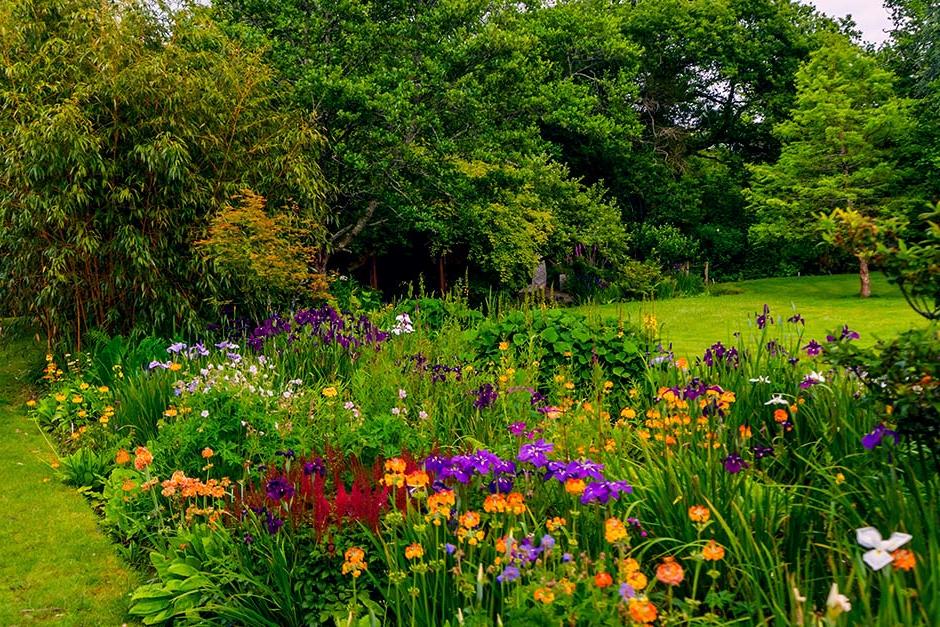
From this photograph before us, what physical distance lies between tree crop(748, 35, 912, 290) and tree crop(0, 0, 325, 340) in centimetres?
1361

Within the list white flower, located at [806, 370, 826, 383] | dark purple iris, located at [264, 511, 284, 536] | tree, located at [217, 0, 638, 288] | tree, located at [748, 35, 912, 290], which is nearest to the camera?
dark purple iris, located at [264, 511, 284, 536]

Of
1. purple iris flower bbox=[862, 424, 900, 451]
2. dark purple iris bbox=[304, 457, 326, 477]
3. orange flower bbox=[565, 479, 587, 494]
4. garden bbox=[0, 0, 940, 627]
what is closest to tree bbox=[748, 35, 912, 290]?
garden bbox=[0, 0, 940, 627]

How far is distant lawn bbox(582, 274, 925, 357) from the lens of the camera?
1088 centimetres

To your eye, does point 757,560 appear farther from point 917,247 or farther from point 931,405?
point 917,247

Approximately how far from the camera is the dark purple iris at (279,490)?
9.66 feet

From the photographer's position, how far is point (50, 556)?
393 centimetres

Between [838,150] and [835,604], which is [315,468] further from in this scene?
[838,150]

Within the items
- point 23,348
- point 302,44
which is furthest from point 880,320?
point 23,348

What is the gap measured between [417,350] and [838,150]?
15.0m

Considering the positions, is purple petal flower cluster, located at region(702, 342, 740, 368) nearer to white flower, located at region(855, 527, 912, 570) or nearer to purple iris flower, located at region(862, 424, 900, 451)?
purple iris flower, located at region(862, 424, 900, 451)

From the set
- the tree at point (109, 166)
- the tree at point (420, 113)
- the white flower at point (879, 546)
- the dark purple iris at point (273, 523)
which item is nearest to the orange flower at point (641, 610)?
the white flower at point (879, 546)

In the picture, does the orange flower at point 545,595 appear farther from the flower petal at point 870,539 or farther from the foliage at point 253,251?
the foliage at point 253,251

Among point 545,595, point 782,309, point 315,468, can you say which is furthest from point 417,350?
point 782,309

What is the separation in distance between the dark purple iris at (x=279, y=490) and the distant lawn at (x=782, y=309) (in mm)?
6182
